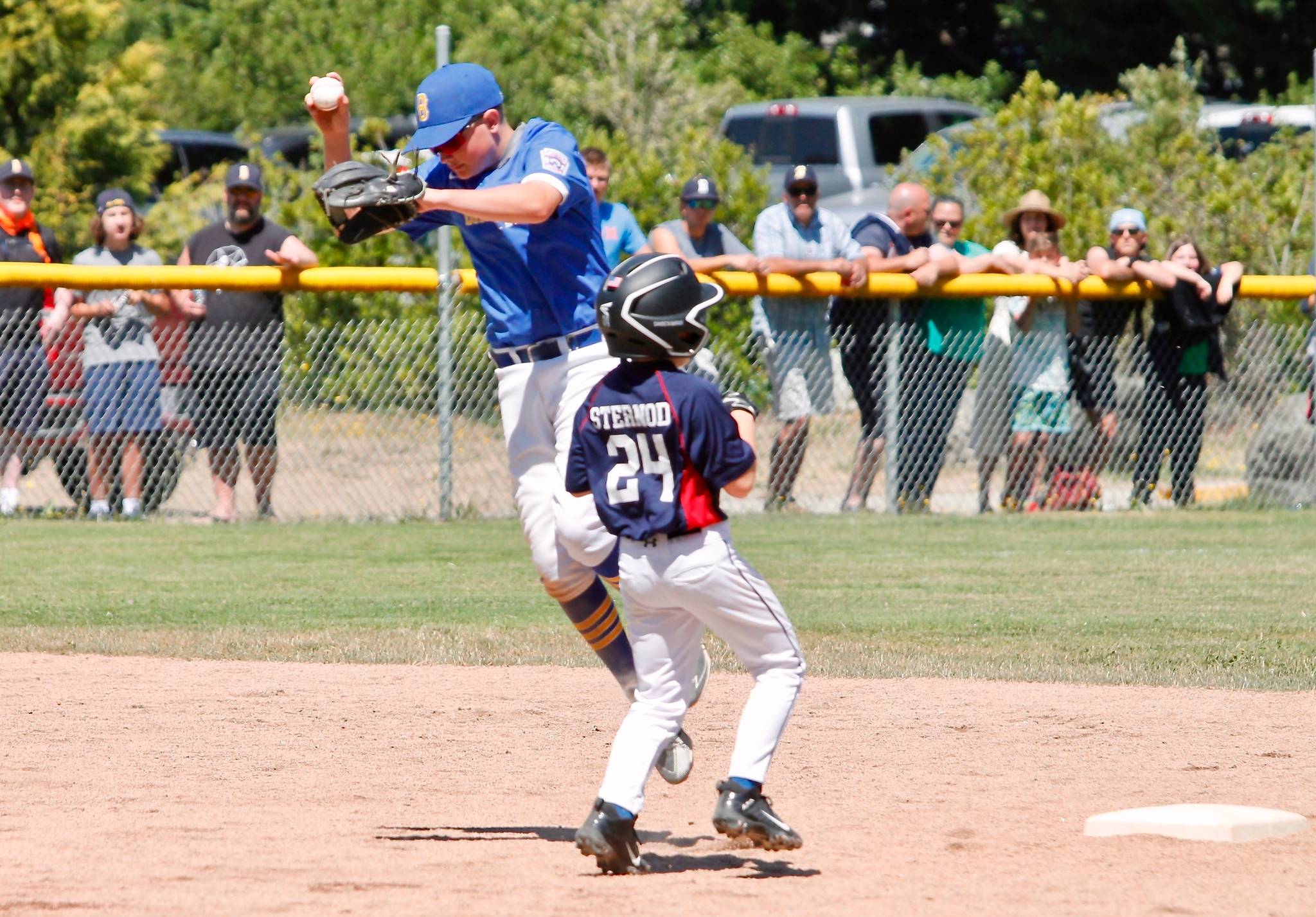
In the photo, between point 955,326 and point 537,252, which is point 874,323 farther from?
point 537,252

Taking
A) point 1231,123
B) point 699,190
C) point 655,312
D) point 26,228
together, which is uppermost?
point 655,312

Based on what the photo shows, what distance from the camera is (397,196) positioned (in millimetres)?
4699

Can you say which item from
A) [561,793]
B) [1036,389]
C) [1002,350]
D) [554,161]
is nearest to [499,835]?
[561,793]

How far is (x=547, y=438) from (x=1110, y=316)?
23.5 ft

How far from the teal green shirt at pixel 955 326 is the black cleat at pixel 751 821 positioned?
A: 24.6ft

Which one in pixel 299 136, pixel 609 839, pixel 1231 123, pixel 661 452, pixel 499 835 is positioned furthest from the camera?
pixel 299 136

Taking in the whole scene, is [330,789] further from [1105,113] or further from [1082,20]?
[1082,20]

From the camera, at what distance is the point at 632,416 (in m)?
4.29

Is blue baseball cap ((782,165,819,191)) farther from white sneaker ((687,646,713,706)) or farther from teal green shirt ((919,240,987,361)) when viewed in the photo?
white sneaker ((687,646,713,706))

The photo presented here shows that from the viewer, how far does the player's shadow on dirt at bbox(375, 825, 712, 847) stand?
4.56 m

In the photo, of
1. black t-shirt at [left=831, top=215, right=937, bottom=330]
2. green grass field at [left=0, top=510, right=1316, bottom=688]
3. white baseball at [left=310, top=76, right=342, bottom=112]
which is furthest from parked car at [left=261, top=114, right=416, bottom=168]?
white baseball at [left=310, top=76, right=342, bottom=112]

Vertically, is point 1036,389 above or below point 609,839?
below

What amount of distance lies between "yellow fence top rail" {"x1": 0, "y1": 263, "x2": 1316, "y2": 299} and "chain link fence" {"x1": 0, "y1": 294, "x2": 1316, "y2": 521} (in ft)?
0.92

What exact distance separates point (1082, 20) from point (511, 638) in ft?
73.4
